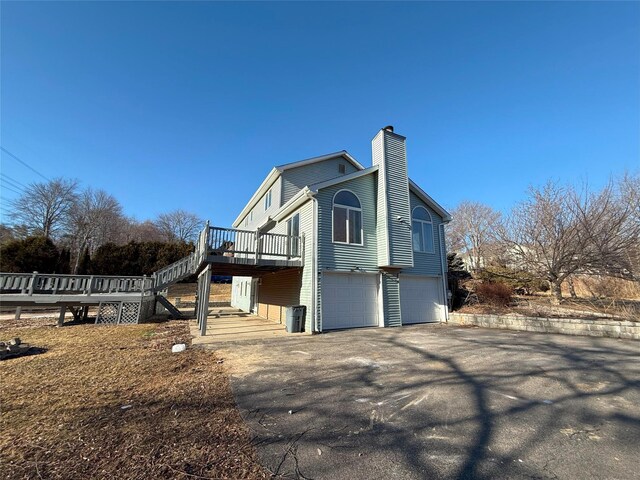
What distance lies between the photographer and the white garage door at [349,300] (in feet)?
33.7

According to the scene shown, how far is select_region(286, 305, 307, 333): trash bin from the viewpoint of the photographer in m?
9.88

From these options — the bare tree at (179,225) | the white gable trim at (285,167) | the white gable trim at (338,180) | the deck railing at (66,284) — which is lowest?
the deck railing at (66,284)

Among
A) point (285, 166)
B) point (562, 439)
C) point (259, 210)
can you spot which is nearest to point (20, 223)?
point (259, 210)

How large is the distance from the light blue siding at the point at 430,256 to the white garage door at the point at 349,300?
1957mm

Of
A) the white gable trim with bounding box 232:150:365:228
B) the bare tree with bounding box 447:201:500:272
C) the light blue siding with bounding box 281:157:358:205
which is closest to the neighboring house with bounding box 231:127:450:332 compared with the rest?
the light blue siding with bounding box 281:157:358:205

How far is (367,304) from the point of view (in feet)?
36.4

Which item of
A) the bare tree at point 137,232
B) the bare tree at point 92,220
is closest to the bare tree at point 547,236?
the bare tree at point 92,220

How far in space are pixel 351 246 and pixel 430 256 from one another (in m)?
4.34

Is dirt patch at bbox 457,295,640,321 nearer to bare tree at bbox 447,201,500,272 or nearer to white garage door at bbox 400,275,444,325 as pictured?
white garage door at bbox 400,275,444,325

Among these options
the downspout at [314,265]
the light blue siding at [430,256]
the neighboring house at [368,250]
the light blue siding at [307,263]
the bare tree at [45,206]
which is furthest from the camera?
the bare tree at [45,206]

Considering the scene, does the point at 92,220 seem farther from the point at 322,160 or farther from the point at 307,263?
the point at 307,263

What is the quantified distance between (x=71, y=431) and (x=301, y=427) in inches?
101

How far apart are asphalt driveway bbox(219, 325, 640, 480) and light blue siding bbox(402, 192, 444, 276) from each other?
18.3 feet

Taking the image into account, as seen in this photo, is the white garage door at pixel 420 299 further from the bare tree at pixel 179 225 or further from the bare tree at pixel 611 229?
the bare tree at pixel 179 225
